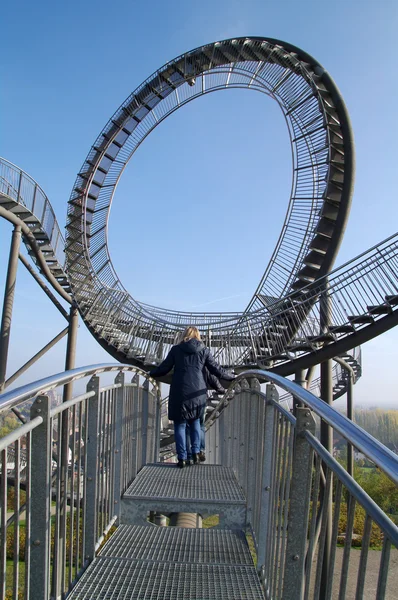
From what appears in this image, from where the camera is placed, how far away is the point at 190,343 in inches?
225

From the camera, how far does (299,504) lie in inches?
88.2

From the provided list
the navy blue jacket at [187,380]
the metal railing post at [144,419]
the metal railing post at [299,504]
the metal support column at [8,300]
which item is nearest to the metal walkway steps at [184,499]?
the navy blue jacket at [187,380]

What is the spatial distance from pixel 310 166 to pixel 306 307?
212 inches

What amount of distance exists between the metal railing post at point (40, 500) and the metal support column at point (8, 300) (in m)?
10.6

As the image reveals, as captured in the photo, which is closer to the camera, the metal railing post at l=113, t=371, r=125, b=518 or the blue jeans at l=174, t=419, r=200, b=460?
the metal railing post at l=113, t=371, r=125, b=518

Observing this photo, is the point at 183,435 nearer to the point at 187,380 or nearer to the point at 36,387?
the point at 187,380

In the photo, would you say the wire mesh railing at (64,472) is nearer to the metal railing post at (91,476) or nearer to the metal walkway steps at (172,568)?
the metal railing post at (91,476)

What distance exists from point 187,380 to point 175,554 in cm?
234

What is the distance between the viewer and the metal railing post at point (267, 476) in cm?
330

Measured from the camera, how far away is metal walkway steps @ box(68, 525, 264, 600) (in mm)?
2854

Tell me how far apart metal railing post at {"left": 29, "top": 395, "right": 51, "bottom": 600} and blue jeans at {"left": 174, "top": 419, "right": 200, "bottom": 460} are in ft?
11.1

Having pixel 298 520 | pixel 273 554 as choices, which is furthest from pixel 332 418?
pixel 273 554

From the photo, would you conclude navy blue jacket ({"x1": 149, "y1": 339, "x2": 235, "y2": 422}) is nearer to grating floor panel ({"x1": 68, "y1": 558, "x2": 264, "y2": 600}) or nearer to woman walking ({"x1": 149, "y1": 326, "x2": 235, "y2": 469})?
woman walking ({"x1": 149, "y1": 326, "x2": 235, "y2": 469})

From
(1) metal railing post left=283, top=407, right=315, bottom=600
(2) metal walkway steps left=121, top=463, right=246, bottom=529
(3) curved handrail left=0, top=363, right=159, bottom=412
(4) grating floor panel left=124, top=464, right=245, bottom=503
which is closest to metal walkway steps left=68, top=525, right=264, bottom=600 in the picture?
(2) metal walkway steps left=121, top=463, right=246, bottom=529
